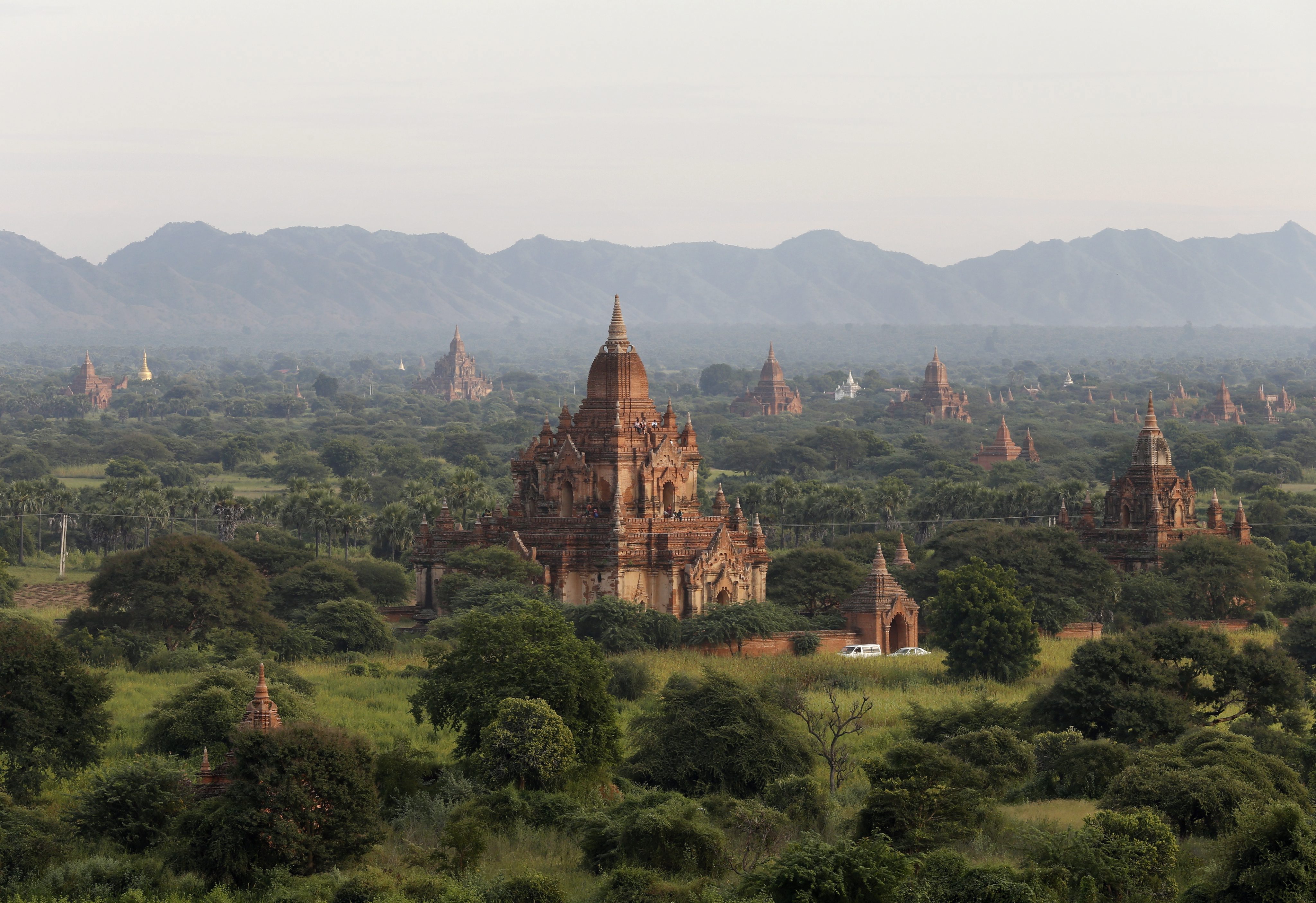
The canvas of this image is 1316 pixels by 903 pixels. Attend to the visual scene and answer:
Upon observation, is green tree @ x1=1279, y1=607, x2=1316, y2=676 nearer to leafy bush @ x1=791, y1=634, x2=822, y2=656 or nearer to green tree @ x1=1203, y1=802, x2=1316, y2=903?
leafy bush @ x1=791, y1=634, x2=822, y2=656

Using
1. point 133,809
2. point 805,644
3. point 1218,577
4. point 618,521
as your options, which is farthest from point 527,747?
point 1218,577

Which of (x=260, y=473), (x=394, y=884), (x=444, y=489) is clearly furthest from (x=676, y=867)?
(x=260, y=473)

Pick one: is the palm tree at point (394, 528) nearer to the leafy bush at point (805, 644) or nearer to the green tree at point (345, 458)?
the leafy bush at point (805, 644)

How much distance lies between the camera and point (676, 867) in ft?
116

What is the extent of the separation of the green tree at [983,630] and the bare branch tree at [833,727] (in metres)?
6.42

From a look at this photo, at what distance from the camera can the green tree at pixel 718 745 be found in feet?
137

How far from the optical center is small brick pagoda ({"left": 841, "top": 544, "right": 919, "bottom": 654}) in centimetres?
6322

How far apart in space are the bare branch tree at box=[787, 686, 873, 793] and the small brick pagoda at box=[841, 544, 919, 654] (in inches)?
464

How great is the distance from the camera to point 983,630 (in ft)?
186

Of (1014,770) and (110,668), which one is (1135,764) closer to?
(1014,770)

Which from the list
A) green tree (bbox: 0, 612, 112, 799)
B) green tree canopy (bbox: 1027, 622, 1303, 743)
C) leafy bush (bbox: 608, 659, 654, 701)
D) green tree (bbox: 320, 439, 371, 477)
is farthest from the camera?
green tree (bbox: 320, 439, 371, 477)

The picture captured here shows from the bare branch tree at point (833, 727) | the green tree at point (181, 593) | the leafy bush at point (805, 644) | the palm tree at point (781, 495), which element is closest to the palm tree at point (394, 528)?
the palm tree at point (781, 495)

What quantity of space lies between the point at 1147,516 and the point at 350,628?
3186 centimetres

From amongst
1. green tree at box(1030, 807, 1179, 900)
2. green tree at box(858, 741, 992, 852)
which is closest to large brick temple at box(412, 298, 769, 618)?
green tree at box(858, 741, 992, 852)
